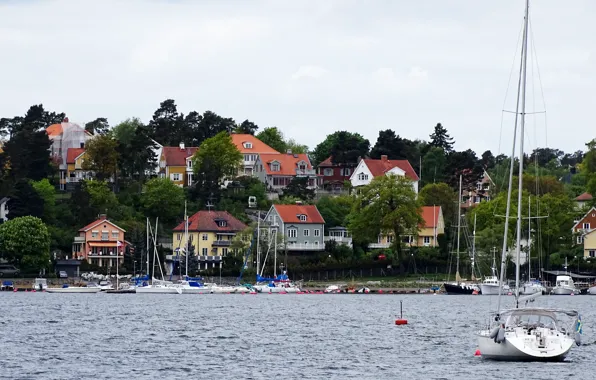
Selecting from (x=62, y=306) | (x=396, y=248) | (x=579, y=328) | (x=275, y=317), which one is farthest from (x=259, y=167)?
(x=579, y=328)

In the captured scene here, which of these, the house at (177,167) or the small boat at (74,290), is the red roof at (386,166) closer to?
the house at (177,167)

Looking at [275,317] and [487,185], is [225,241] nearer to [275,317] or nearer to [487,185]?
[487,185]

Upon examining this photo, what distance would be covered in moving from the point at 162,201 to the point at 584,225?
4508cm

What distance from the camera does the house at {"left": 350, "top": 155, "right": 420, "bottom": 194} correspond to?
174000 millimetres

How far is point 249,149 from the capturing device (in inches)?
7141

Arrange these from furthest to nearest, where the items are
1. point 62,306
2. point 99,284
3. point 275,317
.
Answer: point 99,284 < point 62,306 < point 275,317

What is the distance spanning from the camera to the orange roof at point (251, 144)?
18125 centimetres

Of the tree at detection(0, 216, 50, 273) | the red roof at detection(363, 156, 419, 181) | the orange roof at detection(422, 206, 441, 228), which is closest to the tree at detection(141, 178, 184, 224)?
the tree at detection(0, 216, 50, 273)

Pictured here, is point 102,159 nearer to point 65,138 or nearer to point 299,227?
point 65,138

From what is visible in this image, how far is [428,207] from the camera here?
154 meters

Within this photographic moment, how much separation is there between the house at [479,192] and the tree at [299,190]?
737 inches

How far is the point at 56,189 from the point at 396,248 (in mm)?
49757

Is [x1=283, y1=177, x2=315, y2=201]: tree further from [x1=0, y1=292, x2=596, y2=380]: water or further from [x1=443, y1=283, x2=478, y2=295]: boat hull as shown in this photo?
[x1=0, y1=292, x2=596, y2=380]: water

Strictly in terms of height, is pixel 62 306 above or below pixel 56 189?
below
